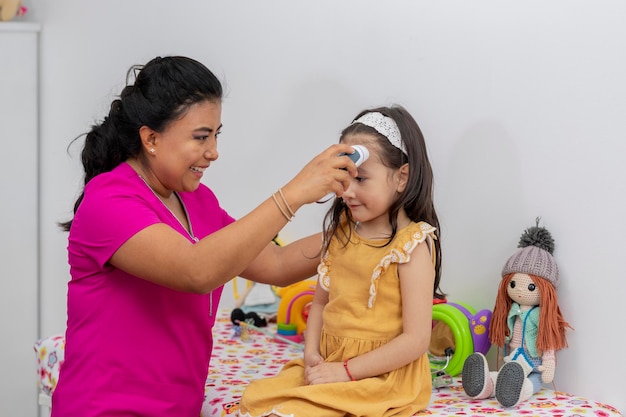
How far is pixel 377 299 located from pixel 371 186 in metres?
0.20

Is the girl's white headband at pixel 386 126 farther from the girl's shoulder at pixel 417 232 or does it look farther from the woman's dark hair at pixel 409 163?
the girl's shoulder at pixel 417 232

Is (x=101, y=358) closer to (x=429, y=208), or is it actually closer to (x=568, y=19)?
(x=429, y=208)

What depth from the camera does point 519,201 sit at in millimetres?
1840

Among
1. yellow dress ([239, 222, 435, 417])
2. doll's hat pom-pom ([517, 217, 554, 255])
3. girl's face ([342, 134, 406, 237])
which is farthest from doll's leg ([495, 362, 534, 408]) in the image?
girl's face ([342, 134, 406, 237])

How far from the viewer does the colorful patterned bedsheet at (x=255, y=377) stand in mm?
1647

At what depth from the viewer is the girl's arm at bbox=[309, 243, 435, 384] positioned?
5.11 feet

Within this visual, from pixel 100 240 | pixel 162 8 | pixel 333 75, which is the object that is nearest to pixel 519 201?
pixel 333 75

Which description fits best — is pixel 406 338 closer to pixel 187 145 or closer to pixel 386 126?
pixel 386 126

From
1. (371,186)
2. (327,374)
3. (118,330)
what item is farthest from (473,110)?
(118,330)

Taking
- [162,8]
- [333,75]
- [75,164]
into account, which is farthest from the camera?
[75,164]

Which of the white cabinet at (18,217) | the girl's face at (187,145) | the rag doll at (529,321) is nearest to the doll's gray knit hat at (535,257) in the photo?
the rag doll at (529,321)

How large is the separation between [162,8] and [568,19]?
1.39 meters

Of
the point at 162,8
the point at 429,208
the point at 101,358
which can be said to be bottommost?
the point at 101,358

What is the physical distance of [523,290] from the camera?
1.73 metres
